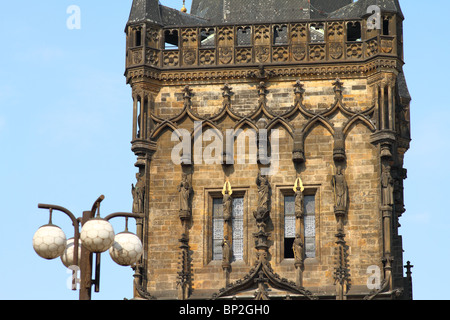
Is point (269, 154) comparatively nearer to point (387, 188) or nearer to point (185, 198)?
point (185, 198)

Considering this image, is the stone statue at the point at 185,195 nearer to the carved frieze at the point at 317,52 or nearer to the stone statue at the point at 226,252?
the stone statue at the point at 226,252

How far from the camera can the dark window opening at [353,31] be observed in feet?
158

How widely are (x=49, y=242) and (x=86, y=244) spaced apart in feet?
A: 2.93

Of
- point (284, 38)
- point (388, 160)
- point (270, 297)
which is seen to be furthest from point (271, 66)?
point (270, 297)

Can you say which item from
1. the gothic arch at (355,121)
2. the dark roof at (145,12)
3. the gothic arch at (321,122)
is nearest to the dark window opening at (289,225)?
the gothic arch at (321,122)

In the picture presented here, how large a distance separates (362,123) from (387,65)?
6.72ft

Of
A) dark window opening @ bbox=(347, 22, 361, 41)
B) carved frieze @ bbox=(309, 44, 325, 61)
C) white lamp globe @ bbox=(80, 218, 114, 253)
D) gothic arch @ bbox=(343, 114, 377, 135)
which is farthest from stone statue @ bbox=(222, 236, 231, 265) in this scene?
white lamp globe @ bbox=(80, 218, 114, 253)

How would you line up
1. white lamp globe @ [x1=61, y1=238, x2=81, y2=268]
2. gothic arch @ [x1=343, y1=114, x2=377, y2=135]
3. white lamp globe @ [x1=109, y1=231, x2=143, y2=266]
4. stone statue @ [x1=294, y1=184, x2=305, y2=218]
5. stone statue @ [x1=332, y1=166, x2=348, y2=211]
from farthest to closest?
1. gothic arch @ [x1=343, y1=114, x2=377, y2=135]
2. stone statue @ [x1=294, y1=184, x2=305, y2=218]
3. stone statue @ [x1=332, y1=166, x2=348, y2=211]
4. white lamp globe @ [x1=61, y1=238, x2=81, y2=268]
5. white lamp globe @ [x1=109, y1=231, x2=143, y2=266]

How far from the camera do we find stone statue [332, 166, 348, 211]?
45812 millimetres

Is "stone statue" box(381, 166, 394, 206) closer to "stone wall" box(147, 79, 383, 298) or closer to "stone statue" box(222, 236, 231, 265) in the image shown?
"stone wall" box(147, 79, 383, 298)

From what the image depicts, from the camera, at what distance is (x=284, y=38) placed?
48.7m

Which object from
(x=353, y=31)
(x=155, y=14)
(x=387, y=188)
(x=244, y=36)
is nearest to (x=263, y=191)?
(x=387, y=188)

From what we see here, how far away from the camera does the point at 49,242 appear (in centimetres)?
2834
